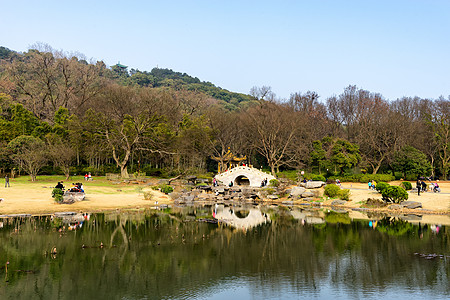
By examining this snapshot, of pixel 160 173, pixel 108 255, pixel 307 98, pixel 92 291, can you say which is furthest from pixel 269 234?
pixel 307 98

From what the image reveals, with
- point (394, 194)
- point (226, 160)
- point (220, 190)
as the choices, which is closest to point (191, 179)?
point (220, 190)

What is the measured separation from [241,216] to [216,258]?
16.9m

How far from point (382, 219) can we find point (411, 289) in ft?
66.3

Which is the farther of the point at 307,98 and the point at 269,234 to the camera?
the point at 307,98

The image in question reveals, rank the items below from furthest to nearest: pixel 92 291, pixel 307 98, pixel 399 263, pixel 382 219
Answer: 1. pixel 307 98
2. pixel 382 219
3. pixel 399 263
4. pixel 92 291

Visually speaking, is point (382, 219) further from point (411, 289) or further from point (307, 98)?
point (307, 98)

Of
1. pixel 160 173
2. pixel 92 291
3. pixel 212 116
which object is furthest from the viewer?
pixel 212 116

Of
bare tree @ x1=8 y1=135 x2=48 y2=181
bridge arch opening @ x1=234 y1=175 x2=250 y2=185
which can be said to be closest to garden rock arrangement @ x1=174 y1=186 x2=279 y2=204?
bridge arch opening @ x1=234 y1=175 x2=250 y2=185

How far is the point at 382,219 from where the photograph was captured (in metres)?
36.1

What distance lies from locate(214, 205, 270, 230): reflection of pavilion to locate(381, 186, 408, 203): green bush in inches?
534

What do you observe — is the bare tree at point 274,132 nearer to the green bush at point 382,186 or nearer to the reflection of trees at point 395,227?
the green bush at point 382,186

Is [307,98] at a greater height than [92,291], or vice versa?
[307,98]

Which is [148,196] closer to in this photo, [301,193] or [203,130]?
[301,193]

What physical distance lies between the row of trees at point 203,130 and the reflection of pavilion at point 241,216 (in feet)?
69.7
